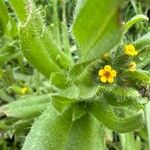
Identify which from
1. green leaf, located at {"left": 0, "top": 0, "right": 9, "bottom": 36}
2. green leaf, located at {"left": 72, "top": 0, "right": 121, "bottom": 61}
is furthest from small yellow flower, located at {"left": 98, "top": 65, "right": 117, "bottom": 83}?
green leaf, located at {"left": 0, "top": 0, "right": 9, "bottom": 36}

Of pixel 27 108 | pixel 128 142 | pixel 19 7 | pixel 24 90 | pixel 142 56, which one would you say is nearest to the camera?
pixel 142 56

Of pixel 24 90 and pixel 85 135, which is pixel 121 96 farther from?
pixel 24 90

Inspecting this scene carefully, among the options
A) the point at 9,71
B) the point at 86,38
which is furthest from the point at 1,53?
the point at 86,38

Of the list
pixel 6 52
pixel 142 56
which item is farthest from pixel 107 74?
pixel 6 52

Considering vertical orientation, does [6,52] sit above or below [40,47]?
above

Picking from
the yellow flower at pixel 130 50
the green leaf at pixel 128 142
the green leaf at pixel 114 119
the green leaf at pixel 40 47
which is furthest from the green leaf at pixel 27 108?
the yellow flower at pixel 130 50

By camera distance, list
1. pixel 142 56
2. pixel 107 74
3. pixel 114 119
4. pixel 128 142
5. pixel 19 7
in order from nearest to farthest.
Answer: pixel 107 74 < pixel 114 119 < pixel 142 56 < pixel 19 7 < pixel 128 142

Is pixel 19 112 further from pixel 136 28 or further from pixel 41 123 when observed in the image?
pixel 136 28
